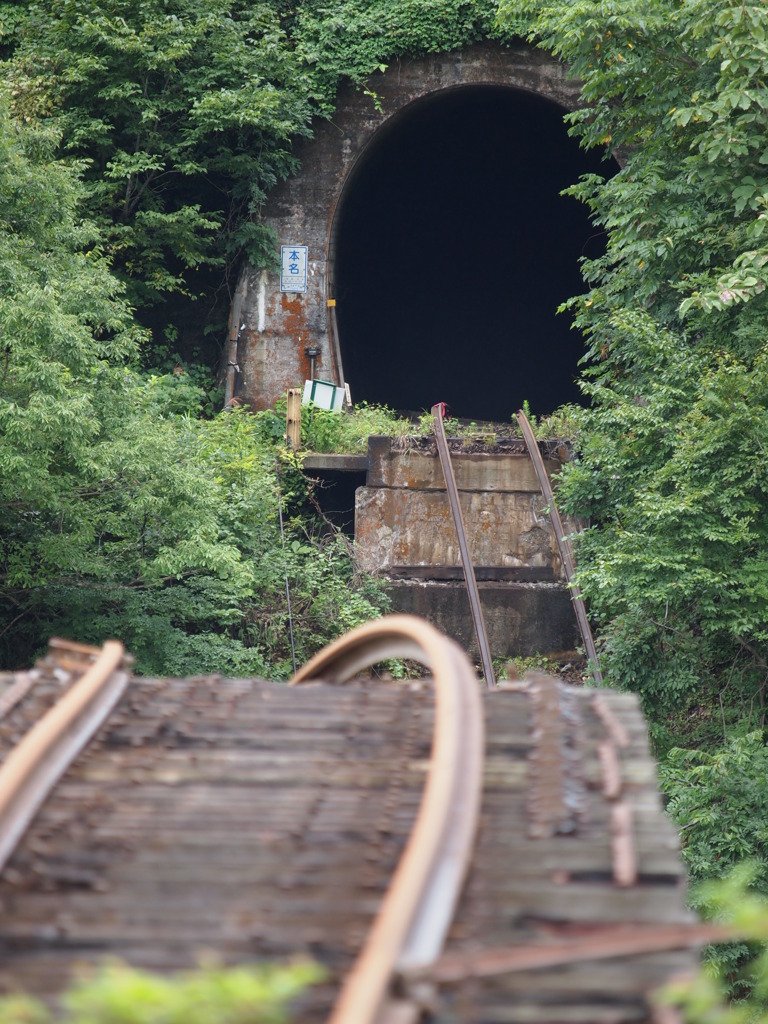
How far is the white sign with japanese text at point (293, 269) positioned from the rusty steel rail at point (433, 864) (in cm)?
1231

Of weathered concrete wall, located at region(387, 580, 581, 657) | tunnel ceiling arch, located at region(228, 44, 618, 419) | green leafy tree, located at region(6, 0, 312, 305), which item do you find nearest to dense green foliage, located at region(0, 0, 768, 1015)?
weathered concrete wall, located at region(387, 580, 581, 657)

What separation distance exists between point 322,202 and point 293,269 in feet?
3.53

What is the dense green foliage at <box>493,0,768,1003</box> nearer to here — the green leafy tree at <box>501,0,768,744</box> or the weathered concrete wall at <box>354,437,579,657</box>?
the green leafy tree at <box>501,0,768,744</box>

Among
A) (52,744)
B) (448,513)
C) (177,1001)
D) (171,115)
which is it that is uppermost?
(171,115)

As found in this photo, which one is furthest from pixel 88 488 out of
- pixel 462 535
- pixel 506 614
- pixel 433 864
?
pixel 433 864

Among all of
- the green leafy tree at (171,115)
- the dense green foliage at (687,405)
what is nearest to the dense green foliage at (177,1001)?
the dense green foliage at (687,405)

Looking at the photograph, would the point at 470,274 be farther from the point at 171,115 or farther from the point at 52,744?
the point at 52,744

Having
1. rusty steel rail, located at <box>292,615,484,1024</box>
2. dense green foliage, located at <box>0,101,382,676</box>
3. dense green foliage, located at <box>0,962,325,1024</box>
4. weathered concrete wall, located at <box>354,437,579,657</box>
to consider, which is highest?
weathered concrete wall, located at <box>354,437,579,657</box>

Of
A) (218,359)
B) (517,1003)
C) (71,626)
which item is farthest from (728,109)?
(218,359)

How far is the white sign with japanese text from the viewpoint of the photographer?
14.8m

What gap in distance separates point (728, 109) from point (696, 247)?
1.35 metres

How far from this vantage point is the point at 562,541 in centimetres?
1031

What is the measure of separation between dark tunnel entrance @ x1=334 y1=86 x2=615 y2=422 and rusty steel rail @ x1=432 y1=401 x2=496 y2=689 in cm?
665

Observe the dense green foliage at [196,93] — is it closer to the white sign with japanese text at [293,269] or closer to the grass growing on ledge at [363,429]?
the white sign with japanese text at [293,269]
